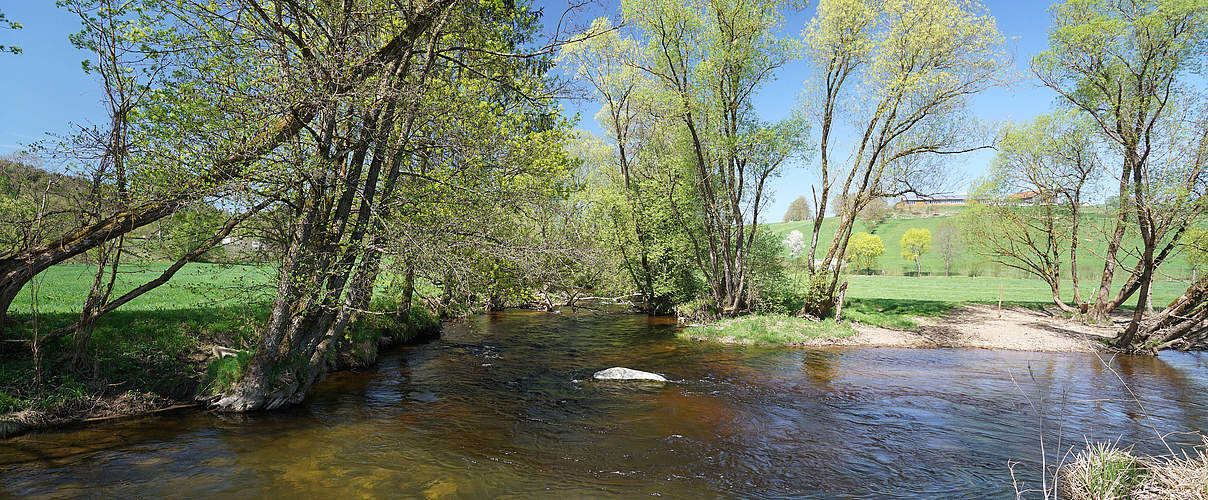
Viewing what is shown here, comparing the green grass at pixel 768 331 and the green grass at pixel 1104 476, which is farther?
the green grass at pixel 768 331

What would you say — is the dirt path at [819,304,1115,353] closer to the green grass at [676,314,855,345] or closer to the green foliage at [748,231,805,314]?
the green grass at [676,314,855,345]

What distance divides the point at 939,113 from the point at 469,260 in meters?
20.2

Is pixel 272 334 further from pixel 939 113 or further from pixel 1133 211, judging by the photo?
pixel 1133 211

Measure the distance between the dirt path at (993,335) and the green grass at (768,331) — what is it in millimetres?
725

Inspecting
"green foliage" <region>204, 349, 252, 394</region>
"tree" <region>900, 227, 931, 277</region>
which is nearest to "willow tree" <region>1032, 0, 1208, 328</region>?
"green foliage" <region>204, 349, 252, 394</region>

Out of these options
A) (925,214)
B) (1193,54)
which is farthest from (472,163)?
(925,214)

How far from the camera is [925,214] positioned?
101812 millimetres

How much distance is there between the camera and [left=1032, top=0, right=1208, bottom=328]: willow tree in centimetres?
1883

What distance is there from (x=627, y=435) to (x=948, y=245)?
80086mm

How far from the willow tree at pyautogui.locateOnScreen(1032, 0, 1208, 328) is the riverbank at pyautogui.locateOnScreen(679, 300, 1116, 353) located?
283 cm

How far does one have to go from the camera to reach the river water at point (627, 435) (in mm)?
7535

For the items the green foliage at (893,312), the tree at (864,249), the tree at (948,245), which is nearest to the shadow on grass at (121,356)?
the green foliage at (893,312)

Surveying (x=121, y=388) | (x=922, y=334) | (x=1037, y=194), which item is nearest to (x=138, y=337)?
(x=121, y=388)

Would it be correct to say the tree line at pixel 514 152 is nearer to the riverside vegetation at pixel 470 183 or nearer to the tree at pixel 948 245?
the riverside vegetation at pixel 470 183
